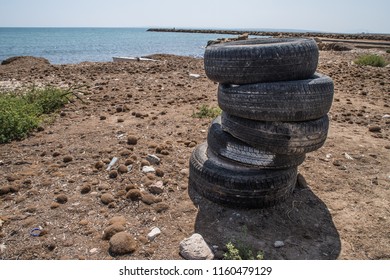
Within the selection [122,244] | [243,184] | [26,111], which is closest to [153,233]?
[122,244]

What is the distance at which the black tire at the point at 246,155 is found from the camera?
341 cm

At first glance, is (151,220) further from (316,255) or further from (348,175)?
(348,175)

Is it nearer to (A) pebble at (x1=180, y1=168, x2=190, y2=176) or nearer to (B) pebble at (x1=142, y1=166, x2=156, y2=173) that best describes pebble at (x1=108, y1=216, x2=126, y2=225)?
(B) pebble at (x1=142, y1=166, x2=156, y2=173)

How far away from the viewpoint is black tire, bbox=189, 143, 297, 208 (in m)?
3.37

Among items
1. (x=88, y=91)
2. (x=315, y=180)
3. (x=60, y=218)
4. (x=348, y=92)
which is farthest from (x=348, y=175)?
(x=88, y=91)

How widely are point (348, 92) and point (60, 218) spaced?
851 cm

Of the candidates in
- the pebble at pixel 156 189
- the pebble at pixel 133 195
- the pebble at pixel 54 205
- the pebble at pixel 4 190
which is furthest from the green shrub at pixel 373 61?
the pebble at pixel 4 190

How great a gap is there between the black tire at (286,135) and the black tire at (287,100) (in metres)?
0.08

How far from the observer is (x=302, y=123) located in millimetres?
3219

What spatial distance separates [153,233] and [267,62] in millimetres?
2155

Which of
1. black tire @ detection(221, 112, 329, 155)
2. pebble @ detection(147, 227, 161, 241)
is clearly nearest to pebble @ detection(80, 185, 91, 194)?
pebble @ detection(147, 227, 161, 241)

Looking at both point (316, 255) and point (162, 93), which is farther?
point (162, 93)

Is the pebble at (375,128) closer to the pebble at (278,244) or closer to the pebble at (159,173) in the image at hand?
the pebble at (278,244)
